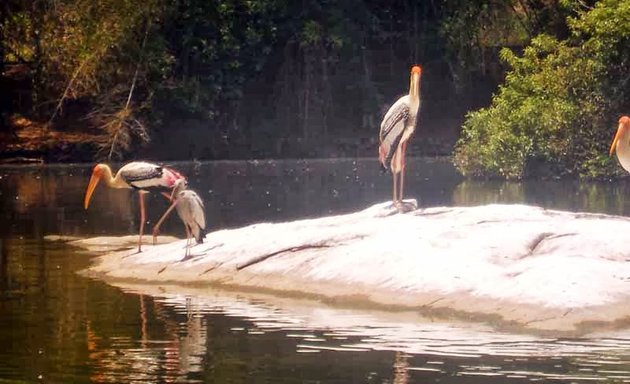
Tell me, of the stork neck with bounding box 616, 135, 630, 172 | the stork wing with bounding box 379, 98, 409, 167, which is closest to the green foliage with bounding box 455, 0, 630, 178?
the stork wing with bounding box 379, 98, 409, 167

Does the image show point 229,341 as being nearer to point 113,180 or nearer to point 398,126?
point 398,126

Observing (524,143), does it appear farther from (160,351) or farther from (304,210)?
(160,351)

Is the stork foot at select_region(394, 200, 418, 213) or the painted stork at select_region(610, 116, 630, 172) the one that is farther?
the stork foot at select_region(394, 200, 418, 213)

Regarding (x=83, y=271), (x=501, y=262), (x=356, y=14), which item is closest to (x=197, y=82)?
(x=356, y=14)

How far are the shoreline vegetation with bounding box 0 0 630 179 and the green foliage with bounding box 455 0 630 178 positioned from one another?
40mm

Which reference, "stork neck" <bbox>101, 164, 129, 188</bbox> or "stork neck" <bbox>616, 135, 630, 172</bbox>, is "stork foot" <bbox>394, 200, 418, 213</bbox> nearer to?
"stork neck" <bbox>616, 135, 630, 172</bbox>

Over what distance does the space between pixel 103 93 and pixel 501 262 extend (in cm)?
2881

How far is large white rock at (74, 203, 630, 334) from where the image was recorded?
14773mm

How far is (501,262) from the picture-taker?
16047mm

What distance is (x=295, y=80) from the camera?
47375 millimetres

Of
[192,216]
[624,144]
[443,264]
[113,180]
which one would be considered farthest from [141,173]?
A: [624,144]

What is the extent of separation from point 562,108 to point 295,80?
500 inches

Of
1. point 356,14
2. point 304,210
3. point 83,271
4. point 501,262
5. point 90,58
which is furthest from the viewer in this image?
point 356,14

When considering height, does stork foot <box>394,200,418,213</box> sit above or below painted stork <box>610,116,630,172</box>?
below
